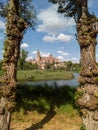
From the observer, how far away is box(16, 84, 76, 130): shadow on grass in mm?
14624

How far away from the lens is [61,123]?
13031mm

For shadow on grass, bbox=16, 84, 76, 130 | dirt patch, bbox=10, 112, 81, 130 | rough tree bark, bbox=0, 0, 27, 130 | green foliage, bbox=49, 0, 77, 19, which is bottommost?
dirt patch, bbox=10, 112, 81, 130

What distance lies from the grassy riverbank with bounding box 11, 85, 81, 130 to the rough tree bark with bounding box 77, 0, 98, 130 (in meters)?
2.08

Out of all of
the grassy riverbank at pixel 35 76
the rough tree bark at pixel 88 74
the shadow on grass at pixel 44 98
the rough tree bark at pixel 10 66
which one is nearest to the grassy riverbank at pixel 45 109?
the shadow on grass at pixel 44 98

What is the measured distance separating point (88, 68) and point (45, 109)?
543 cm

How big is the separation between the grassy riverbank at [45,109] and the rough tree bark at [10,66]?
2.47 metres

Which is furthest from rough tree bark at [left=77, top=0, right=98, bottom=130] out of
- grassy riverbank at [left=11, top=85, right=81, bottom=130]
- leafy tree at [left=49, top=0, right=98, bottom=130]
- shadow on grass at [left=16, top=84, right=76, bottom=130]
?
shadow on grass at [left=16, top=84, right=76, bottom=130]

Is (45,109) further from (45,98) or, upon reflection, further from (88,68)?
(88,68)

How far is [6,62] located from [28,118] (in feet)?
15.5

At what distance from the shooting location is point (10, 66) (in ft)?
32.7

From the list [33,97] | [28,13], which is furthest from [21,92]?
[28,13]

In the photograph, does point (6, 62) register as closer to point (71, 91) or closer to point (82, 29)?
point (82, 29)

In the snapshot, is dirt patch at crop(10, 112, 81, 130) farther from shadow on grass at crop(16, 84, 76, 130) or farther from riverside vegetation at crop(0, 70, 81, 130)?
shadow on grass at crop(16, 84, 76, 130)

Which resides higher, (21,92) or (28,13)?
(28,13)
